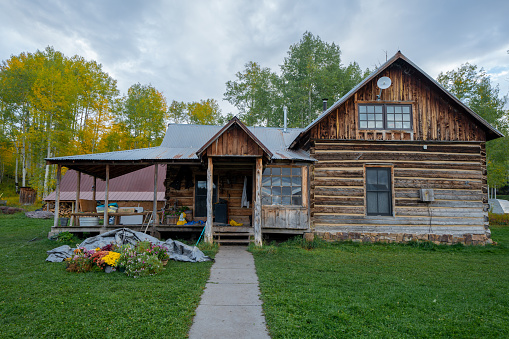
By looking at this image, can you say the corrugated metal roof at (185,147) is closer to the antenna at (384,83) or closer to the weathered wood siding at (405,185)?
the weathered wood siding at (405,185)

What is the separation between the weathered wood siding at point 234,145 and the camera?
34.9 feet

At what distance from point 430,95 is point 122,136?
24.5m

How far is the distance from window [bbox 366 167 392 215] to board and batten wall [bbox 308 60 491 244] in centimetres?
24

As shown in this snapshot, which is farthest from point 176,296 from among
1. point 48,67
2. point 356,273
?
point 48,67

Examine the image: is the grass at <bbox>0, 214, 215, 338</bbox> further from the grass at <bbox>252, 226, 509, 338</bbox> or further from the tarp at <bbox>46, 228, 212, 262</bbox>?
the grass at <bbox>252, 226, 509, 338</bbox>

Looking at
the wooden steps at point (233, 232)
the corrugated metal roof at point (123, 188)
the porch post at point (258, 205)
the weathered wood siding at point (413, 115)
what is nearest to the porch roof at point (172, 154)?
the porch post at point (258, 205)

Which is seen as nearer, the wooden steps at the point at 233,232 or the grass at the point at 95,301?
the grass at the point at 95,301

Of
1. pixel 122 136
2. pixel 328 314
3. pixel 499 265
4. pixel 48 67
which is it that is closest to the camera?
pixel 328 314

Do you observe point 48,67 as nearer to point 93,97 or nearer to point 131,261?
point 93,97

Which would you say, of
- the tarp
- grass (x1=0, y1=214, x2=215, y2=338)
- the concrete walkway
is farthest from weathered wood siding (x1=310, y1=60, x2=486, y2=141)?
grass (x1=0, y1=214, x2=215, y2=338)

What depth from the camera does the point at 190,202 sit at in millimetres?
13992

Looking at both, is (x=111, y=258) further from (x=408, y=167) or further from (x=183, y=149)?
(x=408, y=167)

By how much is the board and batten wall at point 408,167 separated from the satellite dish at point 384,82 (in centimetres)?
27

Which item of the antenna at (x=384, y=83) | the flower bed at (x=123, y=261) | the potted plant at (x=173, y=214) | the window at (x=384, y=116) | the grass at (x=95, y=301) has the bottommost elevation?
the grass at (x=95, y=301)
